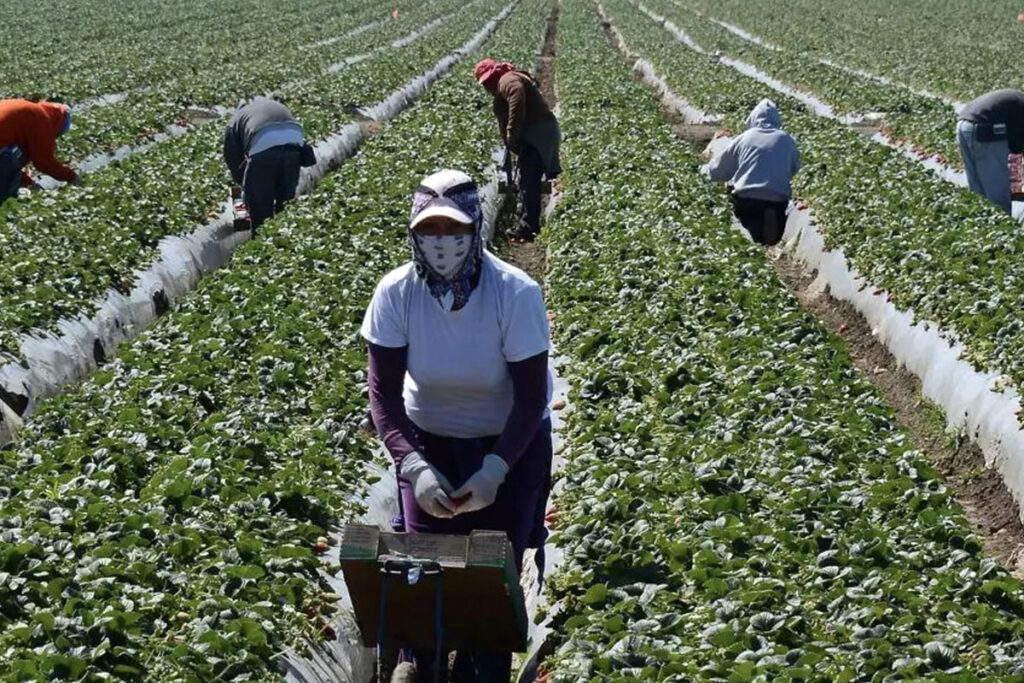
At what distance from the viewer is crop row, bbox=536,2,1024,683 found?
522 centimetres

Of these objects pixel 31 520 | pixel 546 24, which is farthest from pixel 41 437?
pixel 546 24

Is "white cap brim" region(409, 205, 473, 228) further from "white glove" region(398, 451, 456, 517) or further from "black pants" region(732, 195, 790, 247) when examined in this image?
"black pants" region(732, 195, 790, 247)

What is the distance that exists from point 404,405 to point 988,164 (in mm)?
10480

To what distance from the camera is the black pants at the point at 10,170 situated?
14.0 m

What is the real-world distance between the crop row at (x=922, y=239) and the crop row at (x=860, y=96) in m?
1.52

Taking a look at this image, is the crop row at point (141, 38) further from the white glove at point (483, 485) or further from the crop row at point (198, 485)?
the white glove at point (483, 485)

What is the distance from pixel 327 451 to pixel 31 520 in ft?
6.13

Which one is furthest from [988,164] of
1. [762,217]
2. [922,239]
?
[762,217]

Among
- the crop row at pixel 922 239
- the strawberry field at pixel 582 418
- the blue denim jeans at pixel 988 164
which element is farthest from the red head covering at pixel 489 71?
the blue denim jeans at pixel 988 164

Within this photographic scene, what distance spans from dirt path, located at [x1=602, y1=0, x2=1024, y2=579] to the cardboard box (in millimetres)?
3490

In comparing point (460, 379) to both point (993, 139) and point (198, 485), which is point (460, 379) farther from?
point (993, 139)

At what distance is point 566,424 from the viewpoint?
28.4 feet

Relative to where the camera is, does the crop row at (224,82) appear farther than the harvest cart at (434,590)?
Yes

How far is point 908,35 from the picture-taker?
41.5 meters
